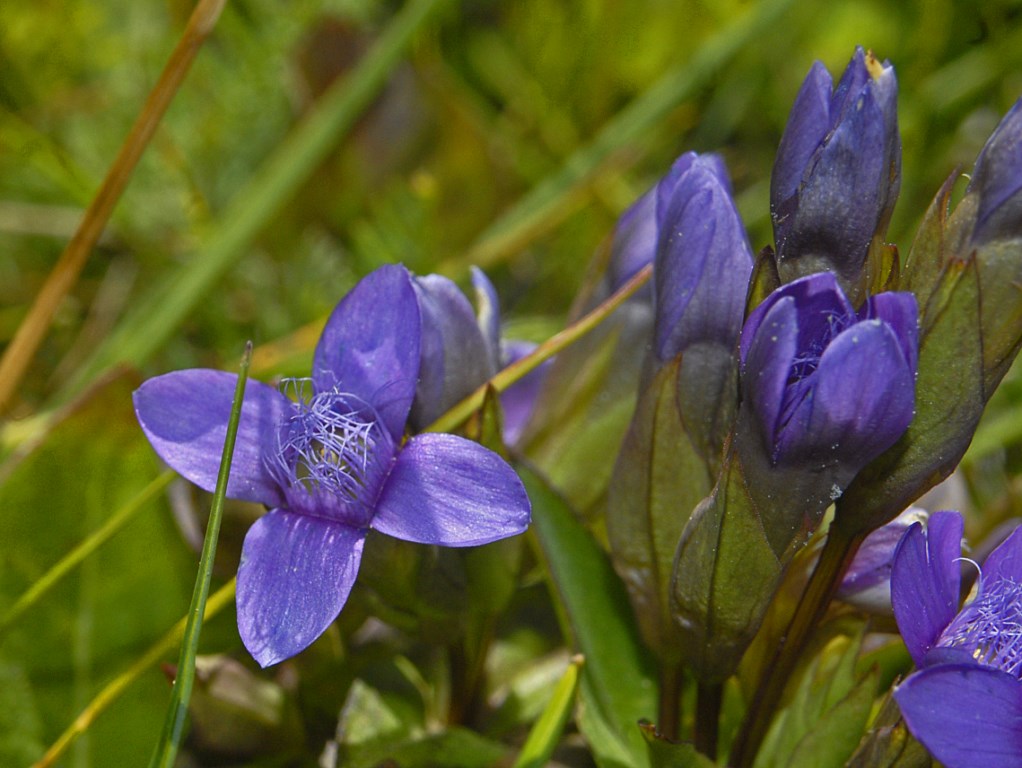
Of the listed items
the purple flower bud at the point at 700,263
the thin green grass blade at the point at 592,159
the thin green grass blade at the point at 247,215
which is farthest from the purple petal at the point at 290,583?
the thin green grass blade at the point at 592,159

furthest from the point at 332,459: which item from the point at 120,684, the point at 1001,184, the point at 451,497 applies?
the point at 1001,184

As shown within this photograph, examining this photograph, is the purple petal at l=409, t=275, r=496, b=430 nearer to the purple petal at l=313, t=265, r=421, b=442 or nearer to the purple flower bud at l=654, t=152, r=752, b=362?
the purple petal at l=313, t=265, r=421, b=442

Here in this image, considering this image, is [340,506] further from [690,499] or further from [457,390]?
[690,499]

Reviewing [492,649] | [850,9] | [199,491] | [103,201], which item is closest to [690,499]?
[492,649]

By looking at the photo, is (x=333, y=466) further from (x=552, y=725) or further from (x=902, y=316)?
(x=902, y=316)

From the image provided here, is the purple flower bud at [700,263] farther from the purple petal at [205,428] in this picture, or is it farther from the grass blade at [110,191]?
the grass blade at [110,191]

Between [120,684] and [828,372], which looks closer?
[828,372]
